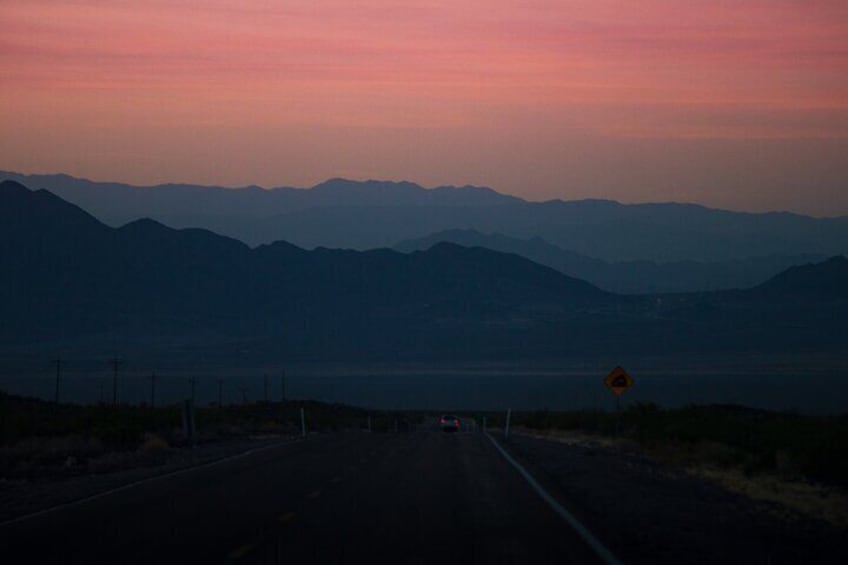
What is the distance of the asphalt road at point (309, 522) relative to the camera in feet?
55.2

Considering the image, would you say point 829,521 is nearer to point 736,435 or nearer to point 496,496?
point 496,496

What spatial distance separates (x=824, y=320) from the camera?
7254 inches

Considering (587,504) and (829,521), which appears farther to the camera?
(587,504)

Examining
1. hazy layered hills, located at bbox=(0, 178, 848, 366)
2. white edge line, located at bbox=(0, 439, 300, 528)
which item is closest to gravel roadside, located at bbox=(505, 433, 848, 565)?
white edge line, located at bbox=(0, 439, 300, 528)

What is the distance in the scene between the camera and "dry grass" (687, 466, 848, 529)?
23125 millimetres


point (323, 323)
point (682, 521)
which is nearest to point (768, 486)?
point (682, 521)

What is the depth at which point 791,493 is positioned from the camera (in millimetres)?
27500

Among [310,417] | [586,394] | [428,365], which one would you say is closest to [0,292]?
[428,365]

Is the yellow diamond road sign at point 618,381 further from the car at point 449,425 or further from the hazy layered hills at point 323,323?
the hazy layered hills at point 323,323

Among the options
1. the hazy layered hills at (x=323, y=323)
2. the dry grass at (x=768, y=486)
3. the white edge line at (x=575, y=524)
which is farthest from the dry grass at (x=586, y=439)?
the hazy layered hills at (x=323, y=323)

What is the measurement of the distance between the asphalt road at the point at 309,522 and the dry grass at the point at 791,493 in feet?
13.6

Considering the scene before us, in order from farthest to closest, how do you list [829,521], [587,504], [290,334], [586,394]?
[290,334]
[586,394]
[587,504]
[829,521]

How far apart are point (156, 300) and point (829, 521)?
17479 centimetres

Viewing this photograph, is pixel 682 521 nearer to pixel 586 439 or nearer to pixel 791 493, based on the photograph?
pixel 791 493
